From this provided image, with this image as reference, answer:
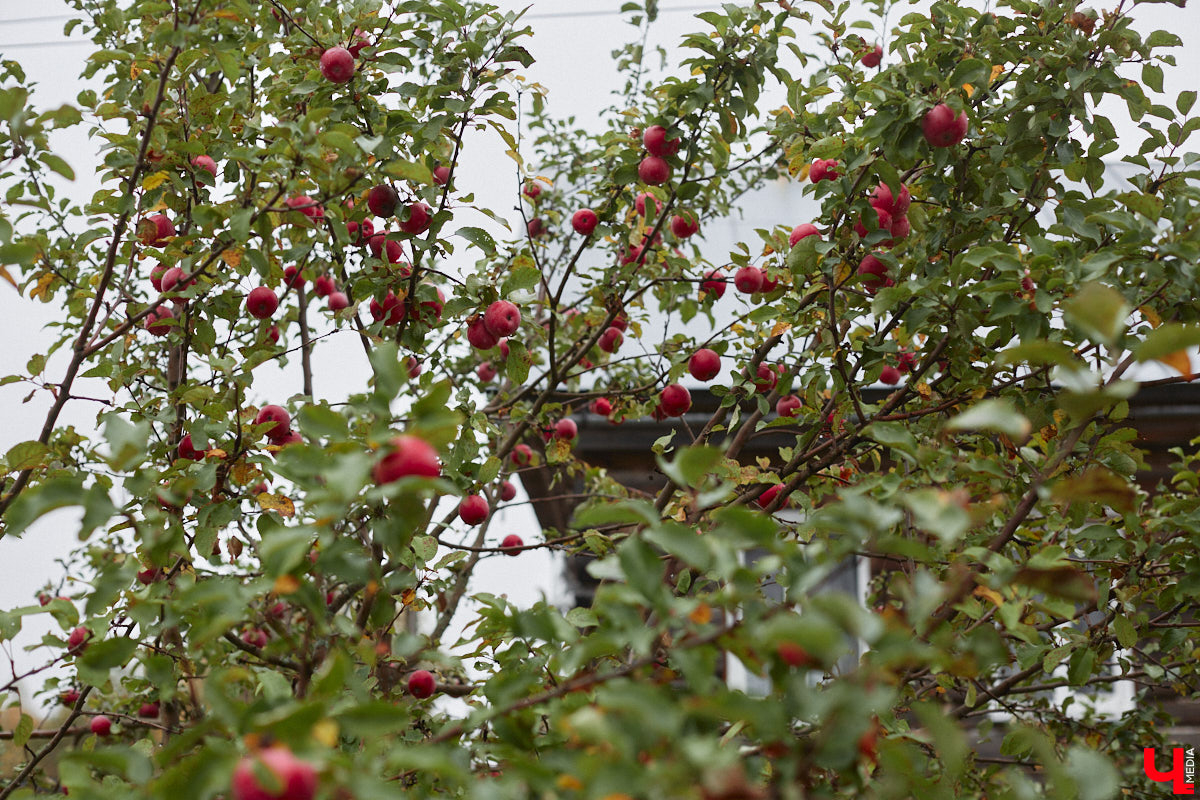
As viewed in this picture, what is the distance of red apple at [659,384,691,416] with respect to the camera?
105 inches

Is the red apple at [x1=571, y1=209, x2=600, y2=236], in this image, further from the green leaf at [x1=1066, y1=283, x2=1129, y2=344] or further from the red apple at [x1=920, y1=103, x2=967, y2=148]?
the green leaf at [x1=1066, y1=283, x2=1129, y2=344]

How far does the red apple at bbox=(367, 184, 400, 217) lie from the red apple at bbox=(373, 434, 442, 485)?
1.26 m

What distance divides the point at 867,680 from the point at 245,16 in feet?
4.90

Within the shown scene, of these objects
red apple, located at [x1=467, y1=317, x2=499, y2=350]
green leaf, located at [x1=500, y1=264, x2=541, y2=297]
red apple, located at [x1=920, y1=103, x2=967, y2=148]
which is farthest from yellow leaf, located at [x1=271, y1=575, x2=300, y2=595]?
red apple, located at [x1=920, y1=103, x2=967, y2=148]

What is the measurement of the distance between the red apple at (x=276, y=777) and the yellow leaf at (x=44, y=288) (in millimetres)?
1985

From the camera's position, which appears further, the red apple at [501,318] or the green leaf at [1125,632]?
the red apple at [501,318]

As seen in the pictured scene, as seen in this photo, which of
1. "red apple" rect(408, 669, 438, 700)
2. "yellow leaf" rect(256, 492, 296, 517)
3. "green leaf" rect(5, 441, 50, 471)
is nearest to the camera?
"green leaf" rect(5, 441, 50, 471)

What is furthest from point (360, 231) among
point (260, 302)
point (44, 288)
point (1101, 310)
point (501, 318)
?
point (1101, 310)

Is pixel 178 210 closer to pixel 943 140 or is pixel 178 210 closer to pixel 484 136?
pixel 484 136

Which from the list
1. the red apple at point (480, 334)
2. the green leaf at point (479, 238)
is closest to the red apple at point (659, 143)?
the green leaf at point (479, 238)

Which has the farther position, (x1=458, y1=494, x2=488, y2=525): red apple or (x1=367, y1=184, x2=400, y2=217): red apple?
(x1=458, y1=494, x2=488, y2=525): red apple

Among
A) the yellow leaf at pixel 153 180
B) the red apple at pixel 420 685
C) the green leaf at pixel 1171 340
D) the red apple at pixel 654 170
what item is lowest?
the red apple at pixel 420 685

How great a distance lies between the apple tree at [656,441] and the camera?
866mm

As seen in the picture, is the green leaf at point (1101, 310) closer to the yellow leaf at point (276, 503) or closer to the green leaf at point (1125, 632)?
the green leaf at point (1125, 632)
